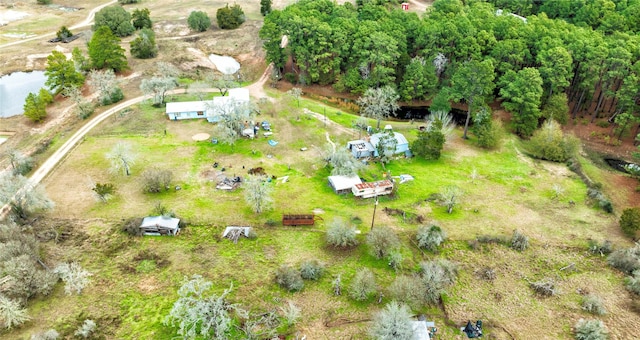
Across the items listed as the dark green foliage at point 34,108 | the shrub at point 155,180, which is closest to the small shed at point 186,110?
the shrub at point 155,180

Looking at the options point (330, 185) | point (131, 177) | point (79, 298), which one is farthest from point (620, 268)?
point (131, 177)

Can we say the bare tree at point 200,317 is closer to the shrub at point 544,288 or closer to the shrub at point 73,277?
the shrub at point 73,277

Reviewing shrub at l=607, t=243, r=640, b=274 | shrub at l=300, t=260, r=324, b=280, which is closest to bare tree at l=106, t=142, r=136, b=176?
shrub at l=300, t=260, r=324, b=280

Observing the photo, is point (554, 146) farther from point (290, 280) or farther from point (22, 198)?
point (22, 198)

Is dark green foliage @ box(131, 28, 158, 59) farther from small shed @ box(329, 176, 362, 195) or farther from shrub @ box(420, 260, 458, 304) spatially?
shrub @ box(420, 260, 458, 304)

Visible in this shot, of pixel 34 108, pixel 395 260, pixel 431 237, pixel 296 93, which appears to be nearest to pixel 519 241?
pixel 431 237

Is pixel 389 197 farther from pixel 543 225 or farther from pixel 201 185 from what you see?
pixel 201 185
